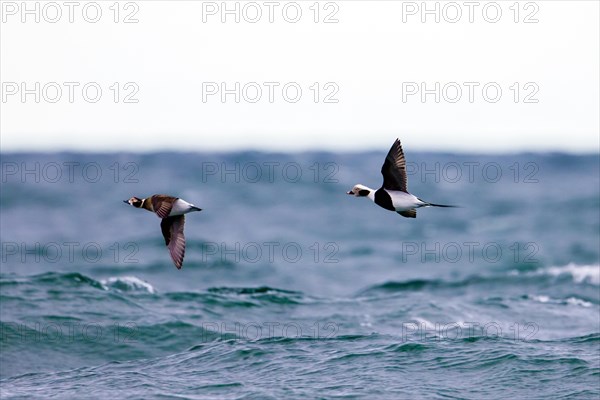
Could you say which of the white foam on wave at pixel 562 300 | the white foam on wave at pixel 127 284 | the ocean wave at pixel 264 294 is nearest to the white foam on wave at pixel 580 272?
the white foam on wave at pixel 562 300

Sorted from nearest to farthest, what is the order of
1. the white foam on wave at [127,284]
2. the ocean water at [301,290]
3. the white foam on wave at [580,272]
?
the ocean water at [301,290], the white foam on wave at [127,284], the white foam on wave at [580,272]

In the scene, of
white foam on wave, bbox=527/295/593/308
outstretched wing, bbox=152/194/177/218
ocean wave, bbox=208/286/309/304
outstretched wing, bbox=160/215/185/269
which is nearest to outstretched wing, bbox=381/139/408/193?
outstretched wing, bbox=152/194/177/218

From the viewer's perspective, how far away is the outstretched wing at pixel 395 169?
1594 cm

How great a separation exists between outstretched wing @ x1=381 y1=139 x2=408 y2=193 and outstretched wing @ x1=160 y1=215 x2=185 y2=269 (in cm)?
326

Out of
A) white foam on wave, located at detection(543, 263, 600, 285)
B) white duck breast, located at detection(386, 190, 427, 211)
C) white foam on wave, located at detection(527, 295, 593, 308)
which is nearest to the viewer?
white duck breast, located at detection(386, 190, 427, 211)

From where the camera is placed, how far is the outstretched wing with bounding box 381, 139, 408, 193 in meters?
15.9

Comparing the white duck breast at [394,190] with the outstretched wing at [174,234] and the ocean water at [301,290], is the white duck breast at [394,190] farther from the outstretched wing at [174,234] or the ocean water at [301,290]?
the ocean water at [301,290]

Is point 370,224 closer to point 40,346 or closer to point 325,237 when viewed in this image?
point 325,237

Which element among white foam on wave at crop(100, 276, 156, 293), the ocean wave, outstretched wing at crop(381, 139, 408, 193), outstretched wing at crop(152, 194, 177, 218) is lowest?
the ocean wave

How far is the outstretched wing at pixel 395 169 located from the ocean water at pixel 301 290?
5.19 meters

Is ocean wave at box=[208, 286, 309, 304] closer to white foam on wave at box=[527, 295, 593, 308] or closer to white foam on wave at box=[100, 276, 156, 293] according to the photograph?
white foam on wave at box=[100, 276, 156, 293]

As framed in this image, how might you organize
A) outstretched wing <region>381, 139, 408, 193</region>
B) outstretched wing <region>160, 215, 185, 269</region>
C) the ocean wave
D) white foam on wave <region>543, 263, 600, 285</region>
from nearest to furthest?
outstretched wing <region>381, 139, 408, 193</region>, outstretched wing <region>160, 215, 185, 269</region>, the ocean wave, white foam on wave <region>543, 263, 600, 285</region>

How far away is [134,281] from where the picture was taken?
3098cm

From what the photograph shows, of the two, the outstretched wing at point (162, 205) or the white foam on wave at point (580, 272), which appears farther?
the white foam on wave at point (580, 272)
